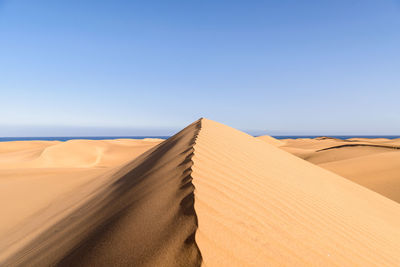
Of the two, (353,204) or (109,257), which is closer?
(109,257)

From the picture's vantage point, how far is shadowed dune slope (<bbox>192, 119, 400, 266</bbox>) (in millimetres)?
1549

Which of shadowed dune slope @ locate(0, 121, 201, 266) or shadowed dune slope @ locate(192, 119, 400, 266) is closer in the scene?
shadowed dune slope @ locate(0, 121, 201, 266)

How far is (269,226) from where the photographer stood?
194cm

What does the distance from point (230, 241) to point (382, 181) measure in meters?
8.86

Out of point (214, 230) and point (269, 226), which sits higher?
point (214, 230)

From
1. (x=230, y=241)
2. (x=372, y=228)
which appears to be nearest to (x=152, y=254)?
(x=230, y=241)

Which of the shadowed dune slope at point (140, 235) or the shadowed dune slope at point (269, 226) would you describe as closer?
the shadowed dune slope at point (140, 235)

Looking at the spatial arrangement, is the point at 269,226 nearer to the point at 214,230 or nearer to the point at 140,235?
the point at 214,230

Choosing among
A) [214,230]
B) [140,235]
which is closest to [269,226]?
[214,230]

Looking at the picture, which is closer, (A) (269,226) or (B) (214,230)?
(B) (214,230)

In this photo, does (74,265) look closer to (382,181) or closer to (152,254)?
(152,254)

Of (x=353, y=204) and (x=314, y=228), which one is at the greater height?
(x=314, y=228)

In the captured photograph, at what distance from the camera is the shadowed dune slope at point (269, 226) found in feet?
5.08

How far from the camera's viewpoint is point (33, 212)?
4.83 metres
